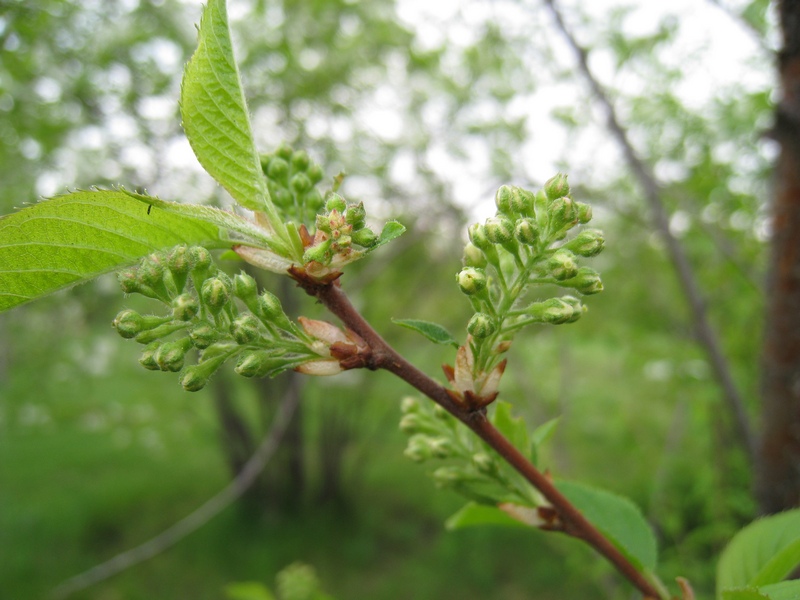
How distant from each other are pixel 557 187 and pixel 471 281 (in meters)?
0.18

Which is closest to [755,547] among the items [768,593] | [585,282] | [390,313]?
[768,593]

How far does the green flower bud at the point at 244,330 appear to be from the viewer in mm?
729

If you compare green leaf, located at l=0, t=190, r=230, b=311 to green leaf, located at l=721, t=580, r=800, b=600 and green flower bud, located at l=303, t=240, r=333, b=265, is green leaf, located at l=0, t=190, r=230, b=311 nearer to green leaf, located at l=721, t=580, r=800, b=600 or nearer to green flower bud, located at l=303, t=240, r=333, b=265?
green flower bud, located at l=303, t=240, r=333, b=265

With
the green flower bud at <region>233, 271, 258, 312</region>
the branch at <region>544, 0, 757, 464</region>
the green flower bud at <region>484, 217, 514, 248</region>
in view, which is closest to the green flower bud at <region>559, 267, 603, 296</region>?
the green flower bud at <region>484, 217, 514, 248</region>

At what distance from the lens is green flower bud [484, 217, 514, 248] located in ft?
2.47

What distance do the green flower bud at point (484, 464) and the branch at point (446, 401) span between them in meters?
0.08

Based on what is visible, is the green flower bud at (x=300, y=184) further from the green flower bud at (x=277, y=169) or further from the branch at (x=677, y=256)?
the branch at (x=677, y=256)

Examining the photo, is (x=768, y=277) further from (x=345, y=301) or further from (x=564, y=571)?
(x=564, y=571)

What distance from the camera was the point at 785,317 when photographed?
5.20 ft

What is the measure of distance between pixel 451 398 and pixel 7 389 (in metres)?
6.29

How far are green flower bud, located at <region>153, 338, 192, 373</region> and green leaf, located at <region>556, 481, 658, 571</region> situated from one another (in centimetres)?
65

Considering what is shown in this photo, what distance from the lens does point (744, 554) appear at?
1.00 metres

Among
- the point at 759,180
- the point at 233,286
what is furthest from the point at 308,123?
the point at 233,286

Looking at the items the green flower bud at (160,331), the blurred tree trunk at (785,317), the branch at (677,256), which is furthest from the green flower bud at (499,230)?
the branch at (677,256)
